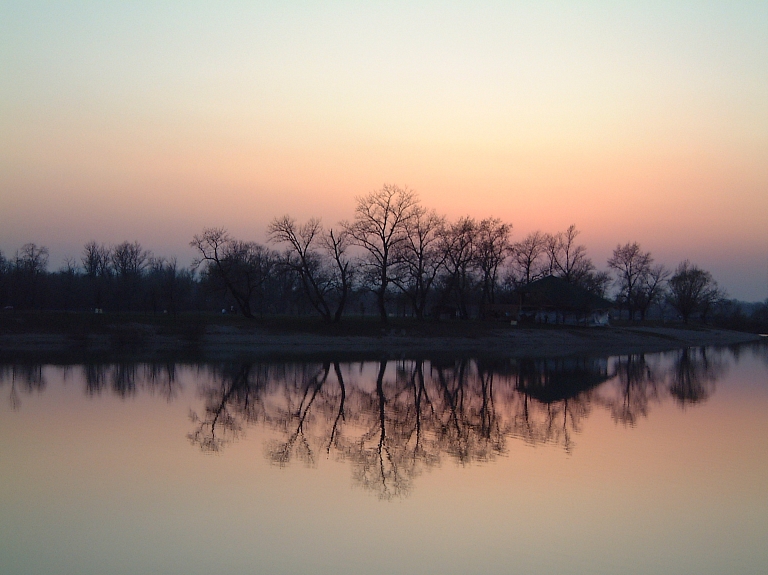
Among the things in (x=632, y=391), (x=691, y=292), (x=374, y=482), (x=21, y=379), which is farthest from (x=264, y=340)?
(x=691, y=292)

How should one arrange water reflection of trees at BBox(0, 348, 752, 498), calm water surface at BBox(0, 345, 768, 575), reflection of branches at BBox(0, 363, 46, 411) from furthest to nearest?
reflection of branches at BBox(0, 363, 46, 411), water reflection of trees at BBox(0, 348, 752, 498), calm water surface at BBox(0, 345, 768, 575)

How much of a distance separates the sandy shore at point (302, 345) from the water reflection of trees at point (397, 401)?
6.48 meters

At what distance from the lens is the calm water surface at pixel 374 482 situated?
33.0ft

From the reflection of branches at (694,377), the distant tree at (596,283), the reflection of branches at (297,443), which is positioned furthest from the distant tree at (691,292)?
the reflection of branches at (297,443)

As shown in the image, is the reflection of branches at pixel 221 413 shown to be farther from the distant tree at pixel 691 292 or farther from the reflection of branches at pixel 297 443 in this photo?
the distant tree at pixel 691 292

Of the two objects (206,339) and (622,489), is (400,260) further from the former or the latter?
(622,489)

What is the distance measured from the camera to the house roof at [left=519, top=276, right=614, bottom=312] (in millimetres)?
78250

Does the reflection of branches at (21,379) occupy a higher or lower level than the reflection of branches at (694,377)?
higher

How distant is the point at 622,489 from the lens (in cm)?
1377

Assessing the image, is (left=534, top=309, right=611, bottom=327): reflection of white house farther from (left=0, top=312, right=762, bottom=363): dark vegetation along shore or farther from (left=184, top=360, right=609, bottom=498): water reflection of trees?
(left=184, top=360, right=609, bottom=498): water reflection of trees

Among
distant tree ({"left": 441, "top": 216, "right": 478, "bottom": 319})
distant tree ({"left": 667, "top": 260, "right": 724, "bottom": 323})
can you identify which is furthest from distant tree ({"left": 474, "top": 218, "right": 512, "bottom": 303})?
distant tree ({"left": 667, "top": 260, "right": 724, "bottom": 323})

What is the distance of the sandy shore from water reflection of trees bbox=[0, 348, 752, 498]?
6.48 m

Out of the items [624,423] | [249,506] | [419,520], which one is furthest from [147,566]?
[624,423]

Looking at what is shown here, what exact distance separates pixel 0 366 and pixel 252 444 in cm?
2344
